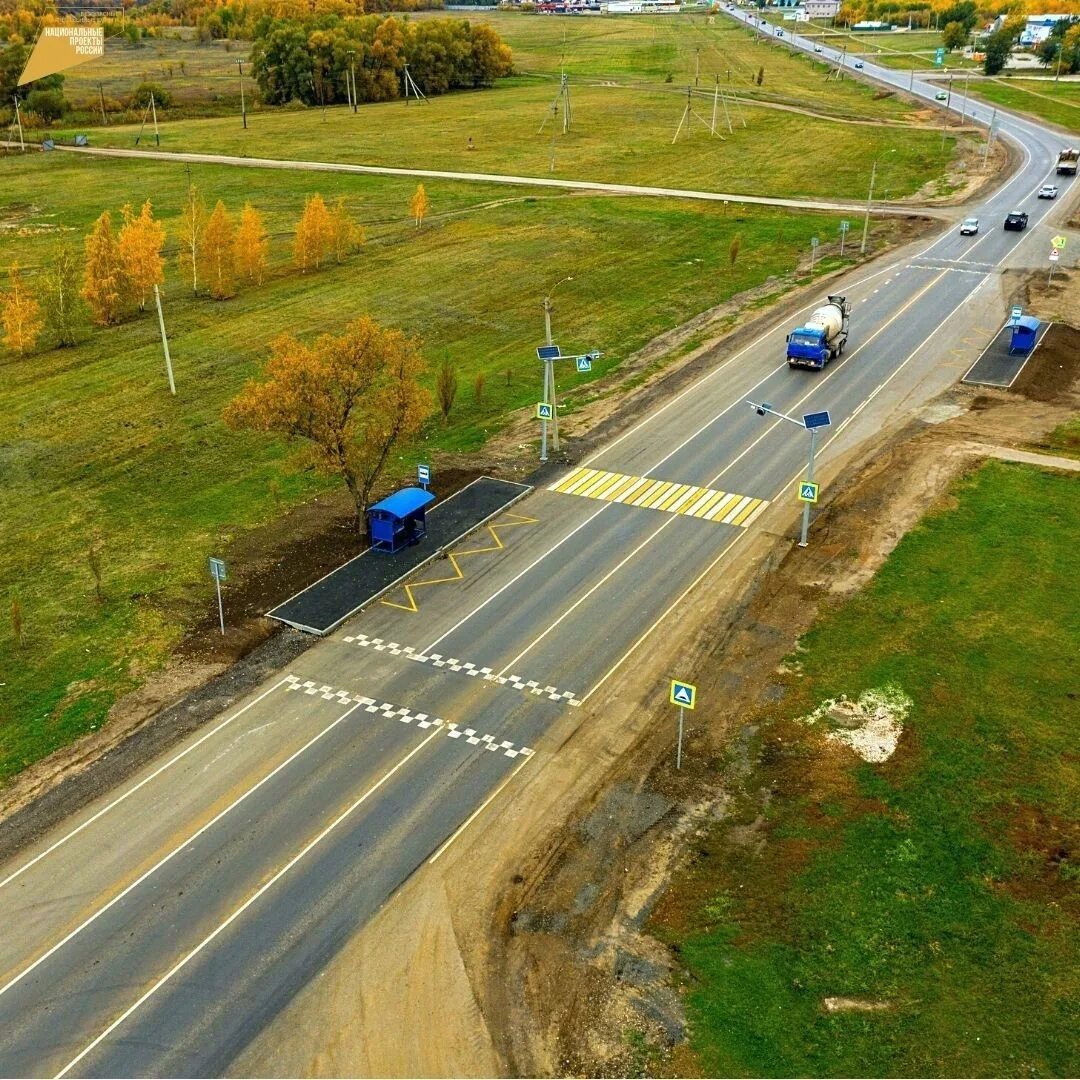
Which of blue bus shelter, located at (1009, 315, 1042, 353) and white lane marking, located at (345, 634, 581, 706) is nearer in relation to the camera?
white lane marking, located at (345, 634, 581, 706)

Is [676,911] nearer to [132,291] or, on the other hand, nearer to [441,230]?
[132,291]

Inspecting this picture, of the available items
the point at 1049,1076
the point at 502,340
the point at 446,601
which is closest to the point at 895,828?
the point at 1049,1076

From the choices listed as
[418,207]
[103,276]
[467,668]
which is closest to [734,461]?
[467,668]

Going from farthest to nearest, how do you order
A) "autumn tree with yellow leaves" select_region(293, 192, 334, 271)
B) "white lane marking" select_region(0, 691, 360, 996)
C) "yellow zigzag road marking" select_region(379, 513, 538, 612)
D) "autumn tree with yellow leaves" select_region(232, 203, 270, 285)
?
"autumn tree with yellow leaves" select_region(293, 192, 334, 271)
"autumn tree with yellow leaves" select_region(232, 203, 270, 285)
"yellow zigzag road marking" select_region(379, 513, 538, 612)
"white lane marking" select_region(0, 691, 360, 996)

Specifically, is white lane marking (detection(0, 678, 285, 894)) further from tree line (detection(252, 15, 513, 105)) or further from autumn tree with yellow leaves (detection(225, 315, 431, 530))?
tree line (detection(252, 15, 513, 105))

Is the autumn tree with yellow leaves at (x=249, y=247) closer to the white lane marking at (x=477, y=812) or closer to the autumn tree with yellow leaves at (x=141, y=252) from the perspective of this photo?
the autumn tree with yellow leaves at (x=141, y=252)

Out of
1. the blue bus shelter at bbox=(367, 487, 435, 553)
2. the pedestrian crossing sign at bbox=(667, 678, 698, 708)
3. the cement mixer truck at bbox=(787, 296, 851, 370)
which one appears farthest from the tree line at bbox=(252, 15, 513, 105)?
the pedestrian crossing sign at bbox=(667, 678, 698, 708)

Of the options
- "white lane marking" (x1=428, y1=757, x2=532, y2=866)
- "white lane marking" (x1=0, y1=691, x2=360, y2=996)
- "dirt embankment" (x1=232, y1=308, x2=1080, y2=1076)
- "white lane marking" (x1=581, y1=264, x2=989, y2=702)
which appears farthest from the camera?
"white lane marking" (x1=581, y1=264, x2=989, y2=702)
